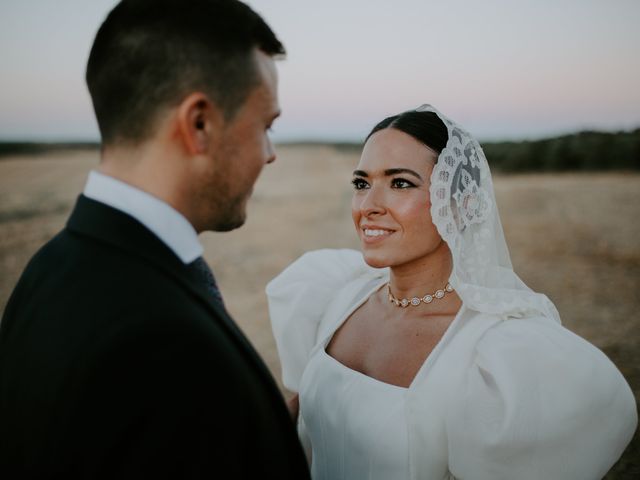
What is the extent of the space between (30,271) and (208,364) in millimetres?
621

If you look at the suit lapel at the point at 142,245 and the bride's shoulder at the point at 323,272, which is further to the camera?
the bride's shoulder at the point at 323,272

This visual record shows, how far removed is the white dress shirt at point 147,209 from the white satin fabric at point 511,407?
1291 mm

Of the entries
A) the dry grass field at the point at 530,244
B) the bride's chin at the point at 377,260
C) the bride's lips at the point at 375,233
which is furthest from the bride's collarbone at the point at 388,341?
the dry grass field at the point at 530,244

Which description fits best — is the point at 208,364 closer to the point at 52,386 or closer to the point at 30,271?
the point at 52,386

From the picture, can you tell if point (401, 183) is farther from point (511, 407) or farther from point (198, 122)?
point (198, 122)

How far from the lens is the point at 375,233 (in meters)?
2.57

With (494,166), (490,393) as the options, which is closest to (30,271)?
(490,393)

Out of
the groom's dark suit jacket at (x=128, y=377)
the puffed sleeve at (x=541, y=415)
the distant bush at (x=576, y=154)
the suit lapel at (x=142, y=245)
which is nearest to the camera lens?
the groom's dark suit jacket at (x=128, y=377)

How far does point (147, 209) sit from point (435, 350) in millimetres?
1441

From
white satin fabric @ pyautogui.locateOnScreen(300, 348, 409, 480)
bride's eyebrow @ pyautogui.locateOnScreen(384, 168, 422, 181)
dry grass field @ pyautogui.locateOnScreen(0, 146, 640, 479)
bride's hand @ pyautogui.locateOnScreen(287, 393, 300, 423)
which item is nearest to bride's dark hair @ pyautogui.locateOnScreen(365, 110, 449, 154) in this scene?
bride's eyebrow @ pyautogui.locateOnScreen(384, 168, 422, 181)

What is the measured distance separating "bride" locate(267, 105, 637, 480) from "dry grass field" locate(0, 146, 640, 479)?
9.19 ft

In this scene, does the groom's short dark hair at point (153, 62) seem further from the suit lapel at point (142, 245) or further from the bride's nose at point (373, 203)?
the bride's nose at point (373, 203)

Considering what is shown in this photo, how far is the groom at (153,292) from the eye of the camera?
3.26ft

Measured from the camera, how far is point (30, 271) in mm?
1296
